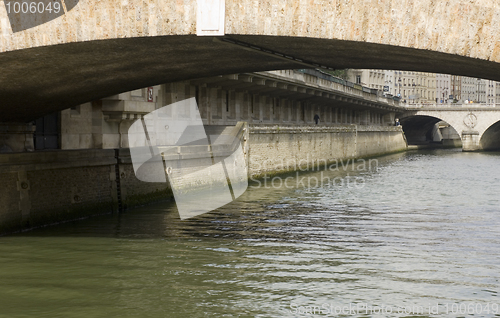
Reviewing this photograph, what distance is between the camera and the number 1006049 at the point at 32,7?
1095 cm

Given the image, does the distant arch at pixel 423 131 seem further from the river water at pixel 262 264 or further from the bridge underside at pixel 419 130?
the river water at pixel 262 264

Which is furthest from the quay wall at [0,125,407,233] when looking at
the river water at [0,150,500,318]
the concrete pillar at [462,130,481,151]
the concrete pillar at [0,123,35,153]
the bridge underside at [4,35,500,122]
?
the concrete pillar at [462,130,481,151]

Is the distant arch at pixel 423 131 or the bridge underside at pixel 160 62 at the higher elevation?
the bridge underside at pixel 160 62

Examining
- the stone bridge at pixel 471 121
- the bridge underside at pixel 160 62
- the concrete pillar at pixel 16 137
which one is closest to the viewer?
the bridge underside at pixel 160 62

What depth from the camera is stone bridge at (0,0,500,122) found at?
9.02 meters

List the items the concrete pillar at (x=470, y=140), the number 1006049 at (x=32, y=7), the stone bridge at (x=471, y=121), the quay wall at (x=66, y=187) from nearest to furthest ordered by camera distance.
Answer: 1. the number 1006049 at (x=32, y=7)
2. the quay wall at (x=66, y=187)
3. the concrete pillar at (x=470, y=140)
4. the stone bridge at (x=471, y=121)

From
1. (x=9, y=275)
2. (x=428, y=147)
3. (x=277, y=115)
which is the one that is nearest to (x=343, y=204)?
(x=9, y=275)

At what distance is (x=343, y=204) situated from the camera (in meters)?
23.8

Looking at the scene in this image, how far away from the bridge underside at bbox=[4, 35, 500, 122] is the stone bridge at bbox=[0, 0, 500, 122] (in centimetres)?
3

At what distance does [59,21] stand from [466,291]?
7.92 meters

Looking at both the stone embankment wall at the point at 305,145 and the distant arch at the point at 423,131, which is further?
the distant arch at the point at 423,131

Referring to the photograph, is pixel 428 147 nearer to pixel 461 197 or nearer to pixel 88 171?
pixel 461 197

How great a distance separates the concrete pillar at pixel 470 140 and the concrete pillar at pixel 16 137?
202 ft

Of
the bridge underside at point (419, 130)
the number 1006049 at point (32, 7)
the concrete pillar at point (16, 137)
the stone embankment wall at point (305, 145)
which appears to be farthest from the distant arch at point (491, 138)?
the number 1006049 at point (32, 7)
